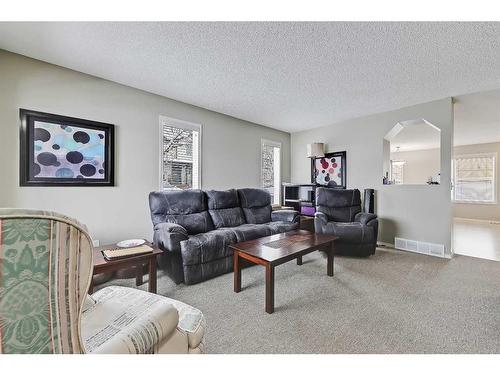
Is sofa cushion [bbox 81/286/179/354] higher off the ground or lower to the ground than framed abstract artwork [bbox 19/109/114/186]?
lower

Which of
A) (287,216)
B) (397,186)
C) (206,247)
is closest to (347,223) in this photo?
(287,216)

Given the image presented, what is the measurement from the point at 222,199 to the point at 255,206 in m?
0.67

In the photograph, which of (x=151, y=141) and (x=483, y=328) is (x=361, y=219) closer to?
(x=483, y=328)

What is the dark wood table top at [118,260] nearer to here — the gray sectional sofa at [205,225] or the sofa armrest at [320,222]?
the gray sectional sofa at [205,225]

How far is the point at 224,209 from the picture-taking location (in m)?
3.50

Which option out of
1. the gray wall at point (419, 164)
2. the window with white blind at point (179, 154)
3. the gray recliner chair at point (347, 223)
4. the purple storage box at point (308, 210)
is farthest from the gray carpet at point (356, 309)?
the gray wall at point (419, 164)

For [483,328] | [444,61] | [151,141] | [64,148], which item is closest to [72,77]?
[64,148]

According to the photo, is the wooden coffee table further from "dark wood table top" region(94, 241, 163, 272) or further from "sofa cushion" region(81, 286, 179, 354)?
"sofa cushion" region(81, 286, 179, 354)

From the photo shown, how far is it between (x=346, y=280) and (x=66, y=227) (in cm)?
264

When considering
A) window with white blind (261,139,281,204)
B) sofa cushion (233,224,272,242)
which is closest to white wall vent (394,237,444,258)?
sofa cushion (233,224,272,242)

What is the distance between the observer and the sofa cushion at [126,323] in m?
0.79

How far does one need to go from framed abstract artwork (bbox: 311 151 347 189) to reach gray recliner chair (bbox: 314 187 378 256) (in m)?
0.74

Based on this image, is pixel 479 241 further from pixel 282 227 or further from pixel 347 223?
pixel 282 227

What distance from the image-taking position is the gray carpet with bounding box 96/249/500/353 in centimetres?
150
